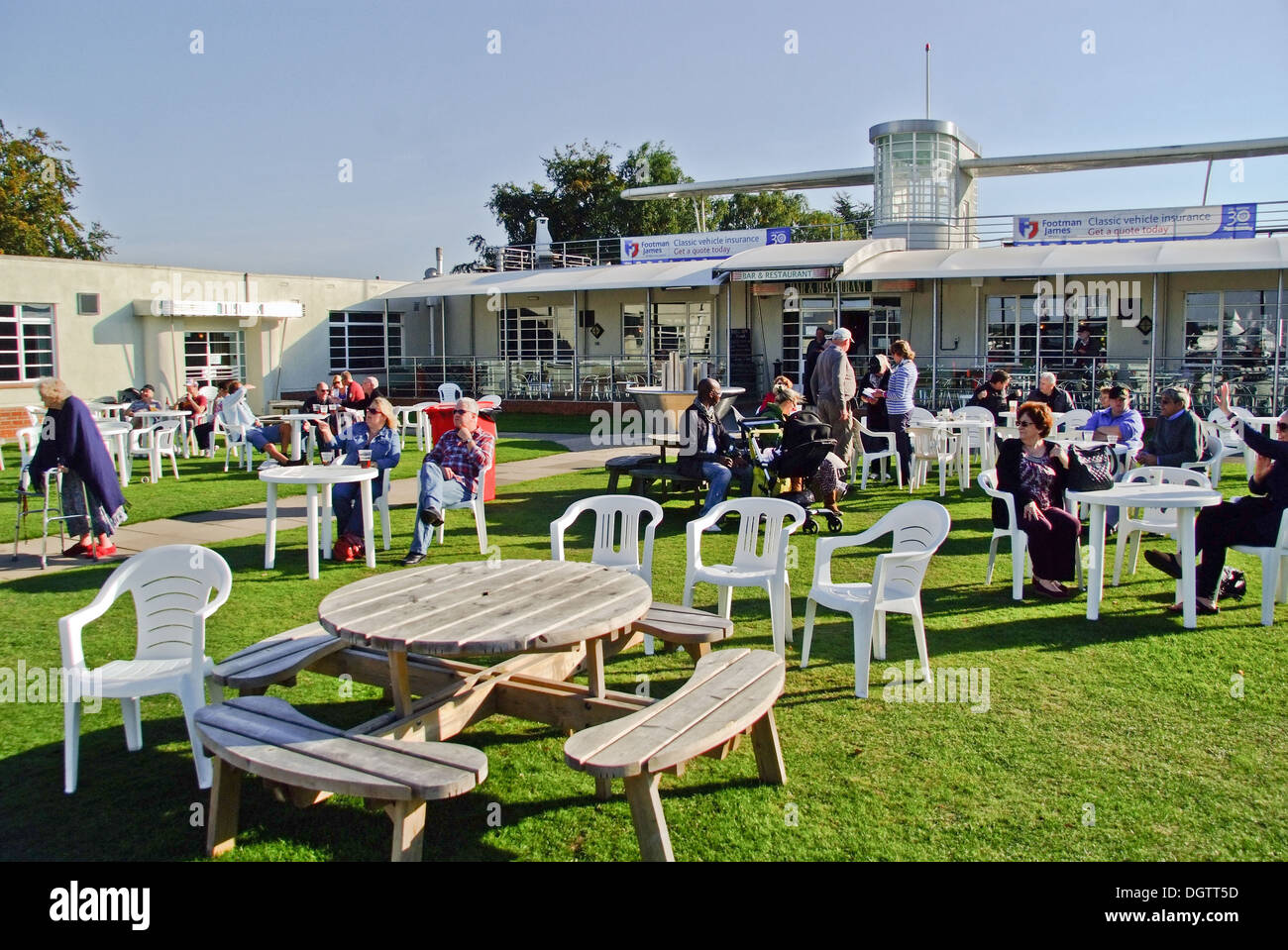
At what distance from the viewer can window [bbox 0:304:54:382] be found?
1939 centimetres

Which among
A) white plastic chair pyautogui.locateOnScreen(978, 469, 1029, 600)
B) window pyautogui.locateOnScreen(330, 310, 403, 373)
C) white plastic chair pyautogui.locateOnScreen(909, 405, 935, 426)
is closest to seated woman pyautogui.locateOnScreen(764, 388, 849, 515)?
white plastic chair pyautogui.locateOnScreen(909, 405, 935, 426)

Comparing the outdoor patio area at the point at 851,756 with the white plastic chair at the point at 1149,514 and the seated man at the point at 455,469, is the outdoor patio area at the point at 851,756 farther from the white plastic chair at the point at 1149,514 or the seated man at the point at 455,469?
the seated man at the point at 455,469

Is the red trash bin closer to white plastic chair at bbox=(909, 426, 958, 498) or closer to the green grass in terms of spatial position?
the green grass

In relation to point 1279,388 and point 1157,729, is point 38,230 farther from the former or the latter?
point 1157,729

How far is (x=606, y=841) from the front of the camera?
3.55m

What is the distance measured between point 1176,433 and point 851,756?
6.19 metres

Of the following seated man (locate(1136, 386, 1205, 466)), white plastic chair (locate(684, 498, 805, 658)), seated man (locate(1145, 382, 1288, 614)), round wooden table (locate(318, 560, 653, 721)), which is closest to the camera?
round wooden table (locate(318, 560, 653, 721))

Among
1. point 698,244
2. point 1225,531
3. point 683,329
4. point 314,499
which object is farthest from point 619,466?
point 698,244

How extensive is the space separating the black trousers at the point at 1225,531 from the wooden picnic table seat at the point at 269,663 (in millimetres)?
4856

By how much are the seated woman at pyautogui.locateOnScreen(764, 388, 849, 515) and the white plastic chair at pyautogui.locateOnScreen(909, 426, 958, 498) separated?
5.80ft

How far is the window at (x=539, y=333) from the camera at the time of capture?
2678 cm

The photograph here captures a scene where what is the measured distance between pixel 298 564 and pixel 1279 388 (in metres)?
16.3

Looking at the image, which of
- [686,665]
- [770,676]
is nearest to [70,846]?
[770,676]
